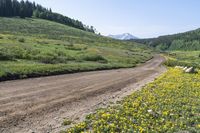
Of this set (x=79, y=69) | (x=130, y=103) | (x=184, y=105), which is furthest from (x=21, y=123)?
(x=79, y=69)

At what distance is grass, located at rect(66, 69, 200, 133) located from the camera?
44.9ft

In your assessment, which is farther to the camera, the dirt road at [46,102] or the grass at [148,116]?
the dirt road at [46,102]

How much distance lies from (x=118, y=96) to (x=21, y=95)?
23.2 ft

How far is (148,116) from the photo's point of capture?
16.0m

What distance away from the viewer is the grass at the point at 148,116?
539 inches

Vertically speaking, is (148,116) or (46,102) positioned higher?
(148,116)

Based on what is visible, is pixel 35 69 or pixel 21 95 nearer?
pixel 21 95

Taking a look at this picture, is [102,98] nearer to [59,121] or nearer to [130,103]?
[130,103]

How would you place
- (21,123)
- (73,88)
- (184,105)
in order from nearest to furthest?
1. (21,123)
2. (184,105)
3. (73,88)

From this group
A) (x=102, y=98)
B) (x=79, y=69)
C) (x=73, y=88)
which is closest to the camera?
(x=102, y=98)

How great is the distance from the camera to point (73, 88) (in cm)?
2442

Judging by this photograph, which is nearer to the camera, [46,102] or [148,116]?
[148,116]

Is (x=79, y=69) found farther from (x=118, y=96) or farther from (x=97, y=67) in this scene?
(x=118, y=96)

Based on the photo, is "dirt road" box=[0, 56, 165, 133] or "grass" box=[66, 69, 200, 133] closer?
"grass" box=[66, 69, 200, 133]
